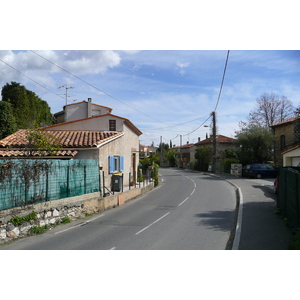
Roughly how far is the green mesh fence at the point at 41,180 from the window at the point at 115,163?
13.0 ft

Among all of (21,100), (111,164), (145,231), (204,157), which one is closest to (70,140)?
(111,164)

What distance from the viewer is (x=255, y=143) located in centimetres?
3706

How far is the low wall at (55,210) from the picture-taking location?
8713 millimetres

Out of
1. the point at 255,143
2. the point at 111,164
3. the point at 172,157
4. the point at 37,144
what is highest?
the point at 255,143

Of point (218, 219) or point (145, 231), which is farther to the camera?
point (218, 219)

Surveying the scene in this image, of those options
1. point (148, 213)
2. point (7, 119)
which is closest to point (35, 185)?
point (148, 213)

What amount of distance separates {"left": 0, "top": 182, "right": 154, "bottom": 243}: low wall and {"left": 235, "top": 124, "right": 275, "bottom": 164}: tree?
2506 centimetres

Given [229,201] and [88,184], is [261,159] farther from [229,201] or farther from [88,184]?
[88,184]

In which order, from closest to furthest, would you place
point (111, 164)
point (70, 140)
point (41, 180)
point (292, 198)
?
point (292, 198)
point (41, 180)
point (70, 140)
point (111, 164)

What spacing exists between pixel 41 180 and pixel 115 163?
9.45 metres

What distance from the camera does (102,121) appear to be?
26.4 meters

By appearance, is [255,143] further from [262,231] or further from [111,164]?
[262,231]

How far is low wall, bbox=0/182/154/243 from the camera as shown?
871cm

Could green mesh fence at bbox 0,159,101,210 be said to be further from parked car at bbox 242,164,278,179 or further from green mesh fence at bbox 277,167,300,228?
parked car at bbox 242,164,278,179
